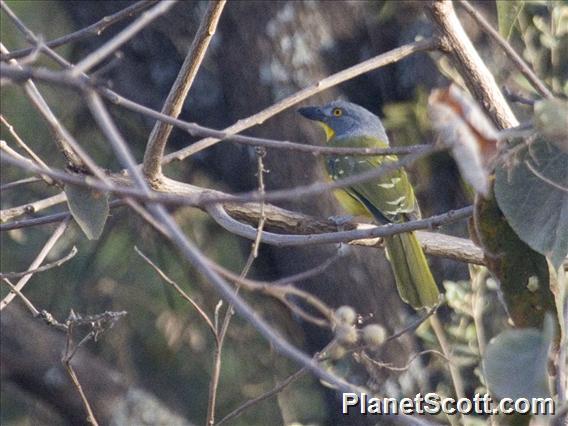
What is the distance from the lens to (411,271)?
3.65 meters

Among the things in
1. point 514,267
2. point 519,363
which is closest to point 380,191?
point 514,267

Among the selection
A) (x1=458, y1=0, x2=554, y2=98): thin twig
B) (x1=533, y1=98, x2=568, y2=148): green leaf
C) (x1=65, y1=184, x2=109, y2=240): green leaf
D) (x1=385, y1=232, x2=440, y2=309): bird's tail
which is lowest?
(x1=385, y1=232, x2=440, y2=309): bird's tail

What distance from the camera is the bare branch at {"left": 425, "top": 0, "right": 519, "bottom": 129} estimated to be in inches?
116

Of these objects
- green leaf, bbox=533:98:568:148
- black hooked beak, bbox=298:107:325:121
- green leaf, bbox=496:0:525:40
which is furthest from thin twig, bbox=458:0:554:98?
black hooked beak, bbox=298:107:325:121

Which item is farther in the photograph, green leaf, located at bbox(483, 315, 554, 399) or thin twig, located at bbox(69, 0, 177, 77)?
green leaf, located at bbox(483, 315, 554, 399)

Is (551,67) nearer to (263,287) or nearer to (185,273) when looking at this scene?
(185,273)

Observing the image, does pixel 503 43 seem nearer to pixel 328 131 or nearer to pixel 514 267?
pixel 514 267

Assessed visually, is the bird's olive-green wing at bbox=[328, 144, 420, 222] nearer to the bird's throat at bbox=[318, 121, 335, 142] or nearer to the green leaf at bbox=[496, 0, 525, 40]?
the bird's throat at bbox=[318, 121, 335, 142]

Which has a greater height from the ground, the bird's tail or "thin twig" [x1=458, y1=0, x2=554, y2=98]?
"thin twig" [x1=458, y1=0, x2=554, y2=98]

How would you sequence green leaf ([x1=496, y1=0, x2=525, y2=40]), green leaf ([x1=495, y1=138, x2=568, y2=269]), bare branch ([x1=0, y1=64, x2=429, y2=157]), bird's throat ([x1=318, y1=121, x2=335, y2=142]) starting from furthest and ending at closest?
bird's throat ([x1=318, y1=121, x2=335, y2=142]) → green leaf ([x1=496, y1=0, x2=525, y2=40]) → green leaf ([x1=495, y1=138, x2=568, y2=269]) → bare branch ([x1=0, y1=64, x2=429, y2=157])

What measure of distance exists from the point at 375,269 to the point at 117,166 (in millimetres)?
1408

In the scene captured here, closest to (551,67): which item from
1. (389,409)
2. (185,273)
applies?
(185,273)

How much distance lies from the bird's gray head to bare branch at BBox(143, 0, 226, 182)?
5.84 feet

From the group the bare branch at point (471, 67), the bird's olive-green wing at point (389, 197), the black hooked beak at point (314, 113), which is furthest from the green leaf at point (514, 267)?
the black hooked beak at point (314, 113)
